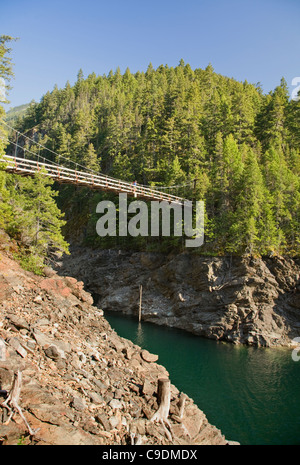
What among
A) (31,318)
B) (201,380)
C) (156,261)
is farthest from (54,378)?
(156,261)

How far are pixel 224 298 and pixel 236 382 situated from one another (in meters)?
9.86

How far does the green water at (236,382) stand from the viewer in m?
13.1

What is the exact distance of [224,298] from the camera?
2686 centimetres

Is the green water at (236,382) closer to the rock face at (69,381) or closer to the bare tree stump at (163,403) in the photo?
the rock face at (69,381)

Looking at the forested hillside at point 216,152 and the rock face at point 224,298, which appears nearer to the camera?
the rock face at point 224,298

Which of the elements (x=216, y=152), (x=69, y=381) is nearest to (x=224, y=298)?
(x=216, y=152)

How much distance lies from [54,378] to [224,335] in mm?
19820

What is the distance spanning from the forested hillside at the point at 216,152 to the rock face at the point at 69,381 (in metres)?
18.5

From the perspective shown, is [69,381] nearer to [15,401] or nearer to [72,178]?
[15,401]

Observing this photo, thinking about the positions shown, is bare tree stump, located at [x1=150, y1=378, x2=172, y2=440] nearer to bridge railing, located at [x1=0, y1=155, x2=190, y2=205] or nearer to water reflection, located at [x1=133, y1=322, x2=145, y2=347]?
bridge railing, located at [x1=0, y1=155, x2=190, y2=205]

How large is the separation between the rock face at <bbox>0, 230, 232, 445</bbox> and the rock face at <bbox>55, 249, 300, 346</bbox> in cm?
1421

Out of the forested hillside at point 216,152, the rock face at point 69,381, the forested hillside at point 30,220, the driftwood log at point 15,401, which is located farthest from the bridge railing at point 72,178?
the driftwood log at point 15,401

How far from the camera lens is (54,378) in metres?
9.12
